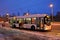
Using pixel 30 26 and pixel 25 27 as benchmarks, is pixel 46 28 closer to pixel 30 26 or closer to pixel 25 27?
pixel 30 26

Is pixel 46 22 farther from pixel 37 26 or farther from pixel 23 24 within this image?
pixel 23 24

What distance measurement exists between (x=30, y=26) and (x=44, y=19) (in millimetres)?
3775

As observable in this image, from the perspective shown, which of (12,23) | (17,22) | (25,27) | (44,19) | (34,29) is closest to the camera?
(44,19)

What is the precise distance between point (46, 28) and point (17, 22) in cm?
971

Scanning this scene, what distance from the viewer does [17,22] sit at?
115 ft

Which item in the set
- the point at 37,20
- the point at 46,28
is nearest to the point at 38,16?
the point at 37,20

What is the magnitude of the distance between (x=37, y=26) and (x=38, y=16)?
1.66 m

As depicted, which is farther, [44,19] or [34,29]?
[34,29]

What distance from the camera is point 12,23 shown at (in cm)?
3788

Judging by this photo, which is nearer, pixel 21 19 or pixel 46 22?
pixel 46 22

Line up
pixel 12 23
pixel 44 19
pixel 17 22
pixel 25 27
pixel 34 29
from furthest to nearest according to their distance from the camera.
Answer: pixel 12 23
pixel 17 22
pixel 25 27
pixel 34 29
pixel 44 19

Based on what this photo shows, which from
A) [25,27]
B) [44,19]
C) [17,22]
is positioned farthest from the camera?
[17,22]

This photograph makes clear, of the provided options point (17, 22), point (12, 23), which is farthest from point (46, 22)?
point (12, 23)

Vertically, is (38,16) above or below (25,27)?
above
